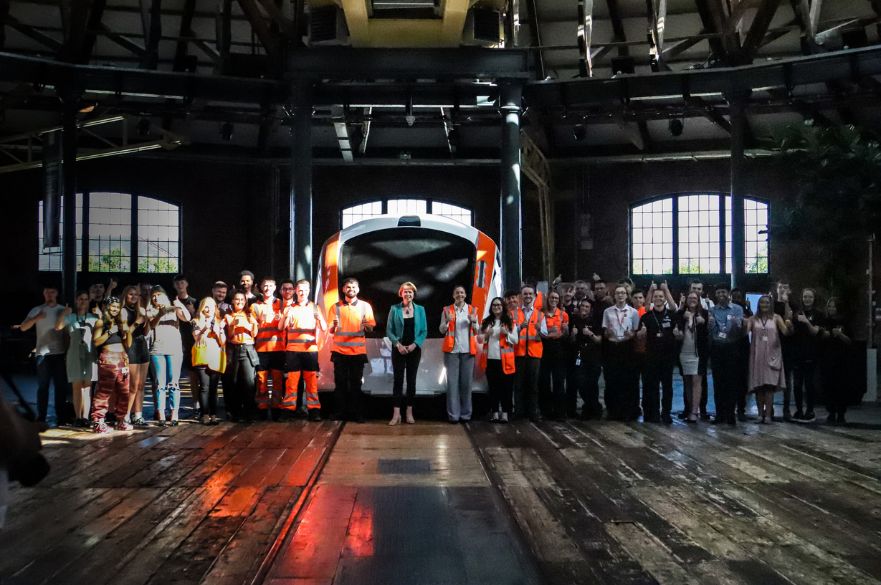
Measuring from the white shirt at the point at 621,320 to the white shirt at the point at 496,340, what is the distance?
108cm

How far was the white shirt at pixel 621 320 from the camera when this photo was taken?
11.1 metres

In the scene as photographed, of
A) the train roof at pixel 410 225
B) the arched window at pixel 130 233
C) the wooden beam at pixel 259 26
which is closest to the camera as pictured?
the train roof at pixel 410 225

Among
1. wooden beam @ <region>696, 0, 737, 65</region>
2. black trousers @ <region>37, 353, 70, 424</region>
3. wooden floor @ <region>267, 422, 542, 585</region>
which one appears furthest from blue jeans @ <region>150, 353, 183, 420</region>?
wooden beam @ <region>696, 0, 737, 65</region>

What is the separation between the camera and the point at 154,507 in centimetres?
622

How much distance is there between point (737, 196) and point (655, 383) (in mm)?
6100

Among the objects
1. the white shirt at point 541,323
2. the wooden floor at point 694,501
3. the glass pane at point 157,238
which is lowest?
the wooden floor at point 694,501

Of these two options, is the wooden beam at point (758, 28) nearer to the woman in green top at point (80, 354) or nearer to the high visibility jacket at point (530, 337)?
the high visibility jacket at point (530, 337)

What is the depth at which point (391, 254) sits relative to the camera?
12.3m

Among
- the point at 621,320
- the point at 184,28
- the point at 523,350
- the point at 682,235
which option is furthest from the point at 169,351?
the point at 682,235

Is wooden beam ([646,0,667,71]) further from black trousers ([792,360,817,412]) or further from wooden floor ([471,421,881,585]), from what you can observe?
wooden floor ([471,421,881,585])

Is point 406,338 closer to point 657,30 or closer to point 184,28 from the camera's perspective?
point 657,30

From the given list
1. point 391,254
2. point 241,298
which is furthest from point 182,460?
point 391,254

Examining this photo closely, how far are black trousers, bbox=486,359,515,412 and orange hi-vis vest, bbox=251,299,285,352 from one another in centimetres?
246

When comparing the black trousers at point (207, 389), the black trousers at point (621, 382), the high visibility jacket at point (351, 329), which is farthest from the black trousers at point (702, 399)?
the black trousers at point (207, 389)
